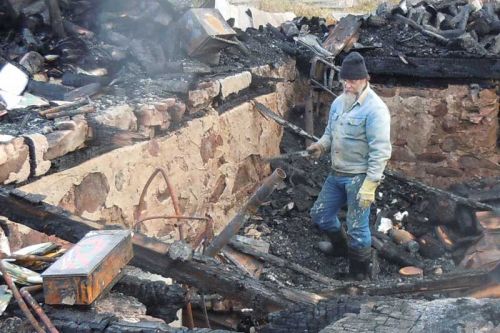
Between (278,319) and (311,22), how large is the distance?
23.3 feet

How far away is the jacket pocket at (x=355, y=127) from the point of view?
493cm

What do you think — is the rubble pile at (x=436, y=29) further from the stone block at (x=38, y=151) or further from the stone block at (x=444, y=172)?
the stone block at (x=38, y=151)

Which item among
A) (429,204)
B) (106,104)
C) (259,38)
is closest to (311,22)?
(259,38)

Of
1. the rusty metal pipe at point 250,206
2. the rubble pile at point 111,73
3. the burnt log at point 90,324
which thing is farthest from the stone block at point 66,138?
the burnt log at point 90,324

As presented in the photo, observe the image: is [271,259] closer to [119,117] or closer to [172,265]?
[119,117]

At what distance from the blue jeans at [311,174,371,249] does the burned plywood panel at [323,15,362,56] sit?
2.76 meters

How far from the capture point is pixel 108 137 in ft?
13.6

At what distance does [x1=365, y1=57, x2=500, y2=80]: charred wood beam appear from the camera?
7.05m

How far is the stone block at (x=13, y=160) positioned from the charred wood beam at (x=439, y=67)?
507cm

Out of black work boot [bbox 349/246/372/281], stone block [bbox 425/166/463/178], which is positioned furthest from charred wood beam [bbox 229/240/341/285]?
stone block [bbox 425/166/463/178]

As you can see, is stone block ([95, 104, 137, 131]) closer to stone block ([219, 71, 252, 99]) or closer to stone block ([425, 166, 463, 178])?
stone block ([219, 71, 252, 99])

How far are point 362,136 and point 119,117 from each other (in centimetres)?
206

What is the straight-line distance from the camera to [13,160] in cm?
343

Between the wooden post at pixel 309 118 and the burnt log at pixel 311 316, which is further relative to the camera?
the wooden post at pixel 309 118
